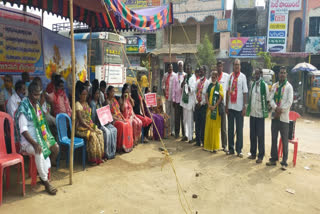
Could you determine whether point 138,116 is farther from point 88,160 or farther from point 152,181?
point 152,181

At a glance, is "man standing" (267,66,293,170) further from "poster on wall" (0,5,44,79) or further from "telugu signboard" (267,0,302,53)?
"telugu signboard" (267,0,302,53)

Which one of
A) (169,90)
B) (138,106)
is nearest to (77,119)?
(138,106)

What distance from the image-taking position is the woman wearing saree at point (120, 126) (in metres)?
5.45

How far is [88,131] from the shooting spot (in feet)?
15.2

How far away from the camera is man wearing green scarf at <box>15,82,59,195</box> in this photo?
3.40 m

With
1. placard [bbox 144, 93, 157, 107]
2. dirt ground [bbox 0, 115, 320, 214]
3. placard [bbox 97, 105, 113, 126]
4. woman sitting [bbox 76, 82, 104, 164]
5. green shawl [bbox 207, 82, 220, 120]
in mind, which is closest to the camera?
dirt ground [bbox 0, 115, 320, 214]

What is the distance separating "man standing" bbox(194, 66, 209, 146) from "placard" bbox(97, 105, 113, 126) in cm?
223

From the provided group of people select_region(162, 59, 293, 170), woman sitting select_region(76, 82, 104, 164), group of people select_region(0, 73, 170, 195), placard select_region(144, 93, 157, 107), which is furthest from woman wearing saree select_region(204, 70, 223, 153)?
woman sitting select_region(76, 82, 104, 164)

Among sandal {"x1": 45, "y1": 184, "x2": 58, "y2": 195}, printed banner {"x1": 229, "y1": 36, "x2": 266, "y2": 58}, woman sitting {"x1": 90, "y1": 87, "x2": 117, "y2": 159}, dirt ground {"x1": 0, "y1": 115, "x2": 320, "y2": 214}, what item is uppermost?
printed banner {"x1": 229, "y1": 36, "x2": 266, "y2": 58}

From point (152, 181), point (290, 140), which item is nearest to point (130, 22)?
point (152, 181)

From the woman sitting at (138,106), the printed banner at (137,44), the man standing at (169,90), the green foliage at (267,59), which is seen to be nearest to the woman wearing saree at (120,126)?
the woman sitting at (138,106)

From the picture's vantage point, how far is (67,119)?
470 centimetres

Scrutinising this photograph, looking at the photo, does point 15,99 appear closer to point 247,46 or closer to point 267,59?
point 267,59

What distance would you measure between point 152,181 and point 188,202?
853 mm
